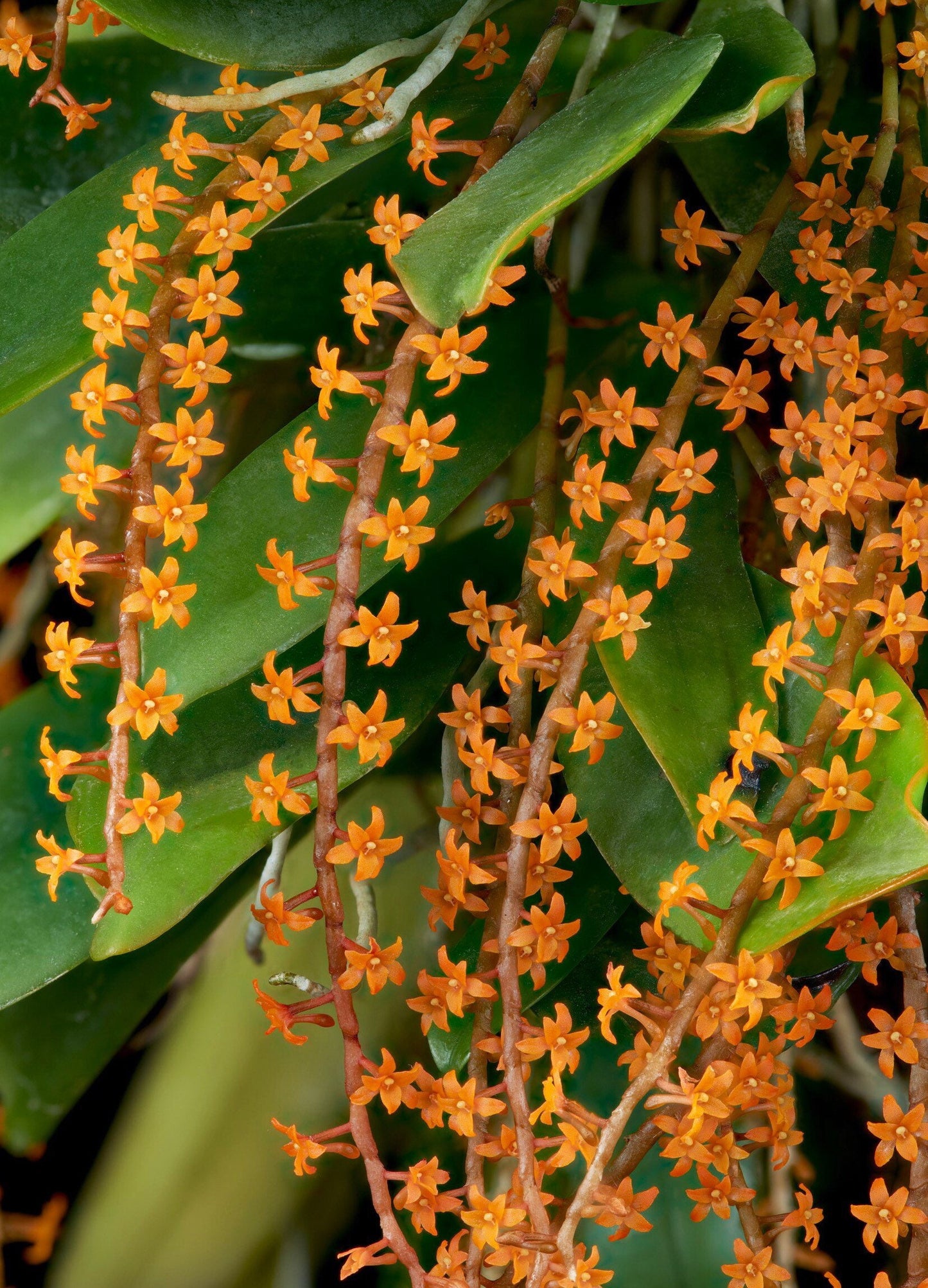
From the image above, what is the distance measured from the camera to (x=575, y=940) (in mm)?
581

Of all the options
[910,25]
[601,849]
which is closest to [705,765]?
[601,849]

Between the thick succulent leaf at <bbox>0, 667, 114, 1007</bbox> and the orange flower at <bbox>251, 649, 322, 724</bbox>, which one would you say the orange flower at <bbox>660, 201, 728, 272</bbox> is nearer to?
the orange flower at <bbox>251, 649, 322, 724</bbox>

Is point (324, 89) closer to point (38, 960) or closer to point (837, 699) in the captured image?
point (837, 699)

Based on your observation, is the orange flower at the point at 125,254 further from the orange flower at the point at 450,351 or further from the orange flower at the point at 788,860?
the orange flower at the point at 788,860

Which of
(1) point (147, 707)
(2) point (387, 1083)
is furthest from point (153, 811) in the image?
(2) point (387, 1083)

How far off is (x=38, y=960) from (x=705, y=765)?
38 centimetres

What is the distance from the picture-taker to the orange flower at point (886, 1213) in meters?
0.44

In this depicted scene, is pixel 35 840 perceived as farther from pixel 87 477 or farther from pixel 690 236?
pixel 690 236

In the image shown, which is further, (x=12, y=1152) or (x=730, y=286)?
(x=12, y=1152)

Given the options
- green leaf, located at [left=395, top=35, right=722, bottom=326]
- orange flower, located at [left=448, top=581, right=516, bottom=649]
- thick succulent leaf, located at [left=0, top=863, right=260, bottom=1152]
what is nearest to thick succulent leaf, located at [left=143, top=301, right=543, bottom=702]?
orange flower, located at [left=448, top=581, right=516, bottom=649]

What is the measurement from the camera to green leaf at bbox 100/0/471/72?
56cm

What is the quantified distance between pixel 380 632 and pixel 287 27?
0.35m

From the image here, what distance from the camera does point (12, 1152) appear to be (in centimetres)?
74

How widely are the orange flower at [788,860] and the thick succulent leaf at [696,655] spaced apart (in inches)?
2.2
